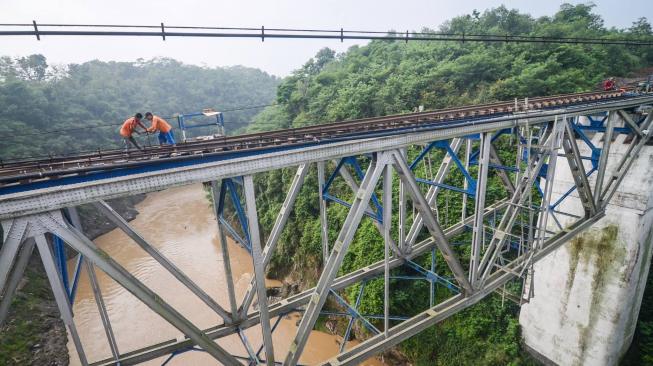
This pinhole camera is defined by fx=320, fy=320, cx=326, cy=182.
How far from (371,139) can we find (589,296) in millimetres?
11236

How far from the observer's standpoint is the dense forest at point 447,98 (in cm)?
1238

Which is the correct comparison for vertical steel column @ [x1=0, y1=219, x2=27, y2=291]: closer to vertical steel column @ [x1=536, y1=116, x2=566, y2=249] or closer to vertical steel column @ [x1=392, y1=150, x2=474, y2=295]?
vertical steel column @ [x1=392, y1=150, x2=474, y2=295]

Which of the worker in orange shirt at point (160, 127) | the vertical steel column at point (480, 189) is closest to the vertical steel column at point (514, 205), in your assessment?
the vertical steel column at point (480, 189)

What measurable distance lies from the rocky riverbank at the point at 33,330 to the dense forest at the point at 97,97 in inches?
354

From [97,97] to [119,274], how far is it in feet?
204

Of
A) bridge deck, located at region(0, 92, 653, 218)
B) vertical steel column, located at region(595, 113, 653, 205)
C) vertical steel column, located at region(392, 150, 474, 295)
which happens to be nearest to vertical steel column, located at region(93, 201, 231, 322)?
bridge deck, located at region(0, 92, 653, 218)

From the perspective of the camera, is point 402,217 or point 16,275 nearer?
point 16,275

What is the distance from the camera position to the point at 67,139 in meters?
36.5

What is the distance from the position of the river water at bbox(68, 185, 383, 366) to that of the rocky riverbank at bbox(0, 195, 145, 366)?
882mm

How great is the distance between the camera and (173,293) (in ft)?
65.8

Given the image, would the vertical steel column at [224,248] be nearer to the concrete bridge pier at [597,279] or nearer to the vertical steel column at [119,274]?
the vertical steel column at [119,274]

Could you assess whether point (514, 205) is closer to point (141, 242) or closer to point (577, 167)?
point (577, 167)

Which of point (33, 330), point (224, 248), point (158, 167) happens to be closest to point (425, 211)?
point (224, 248)

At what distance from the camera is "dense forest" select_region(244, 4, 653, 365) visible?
40.6 ft
